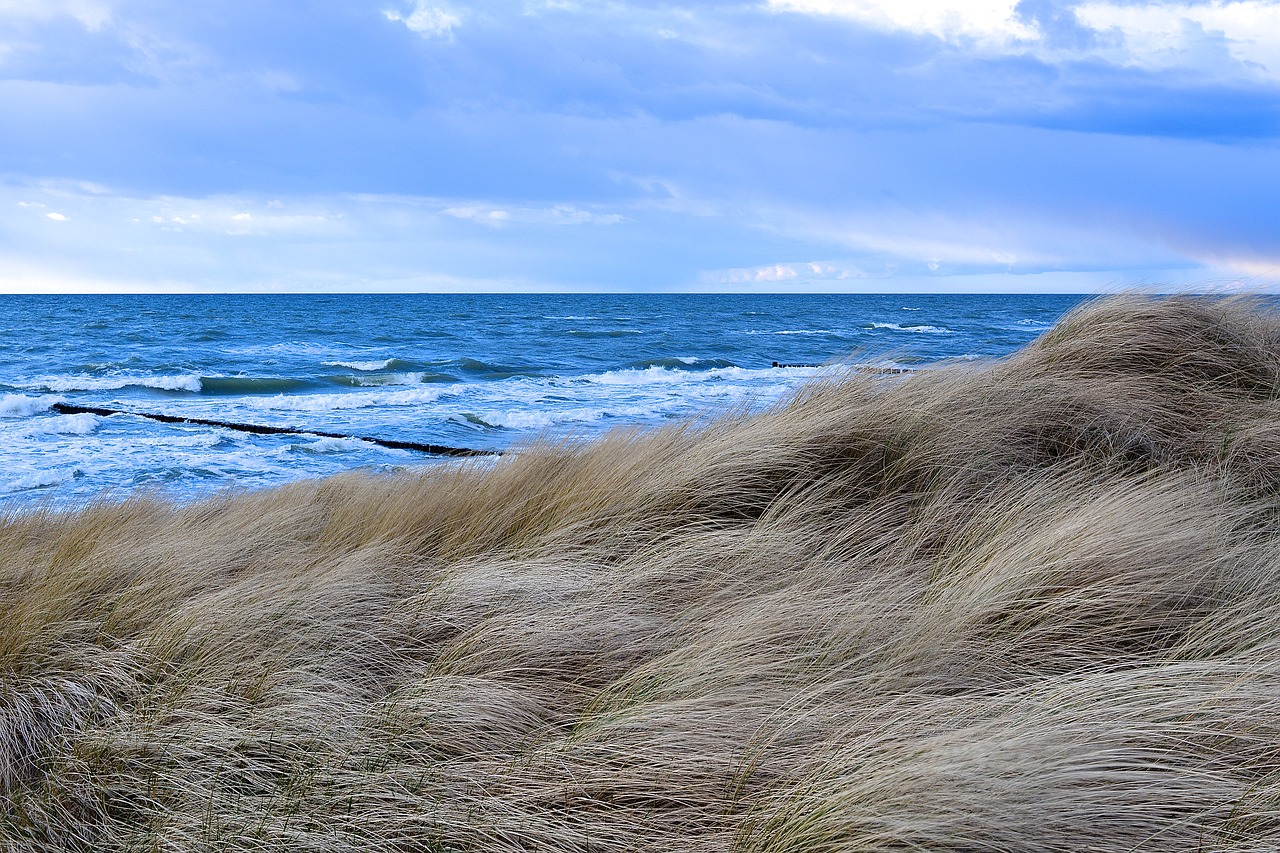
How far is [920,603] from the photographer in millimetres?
3096

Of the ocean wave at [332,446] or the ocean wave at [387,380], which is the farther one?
the ocean wave at [387,380]

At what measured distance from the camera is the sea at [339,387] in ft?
35.4

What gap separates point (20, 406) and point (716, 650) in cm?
1827

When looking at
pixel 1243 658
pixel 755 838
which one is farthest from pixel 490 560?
pixel 1243 658

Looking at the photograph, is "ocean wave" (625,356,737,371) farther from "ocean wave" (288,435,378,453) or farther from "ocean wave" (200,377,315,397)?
"ocean wave" (288,435,378,453)

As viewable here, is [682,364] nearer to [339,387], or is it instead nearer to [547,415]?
[339,387]

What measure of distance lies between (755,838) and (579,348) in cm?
3301

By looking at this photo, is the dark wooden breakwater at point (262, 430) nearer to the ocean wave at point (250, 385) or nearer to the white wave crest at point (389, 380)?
the ocean wave at point (250, 385)

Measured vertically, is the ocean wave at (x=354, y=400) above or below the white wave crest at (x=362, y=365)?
below

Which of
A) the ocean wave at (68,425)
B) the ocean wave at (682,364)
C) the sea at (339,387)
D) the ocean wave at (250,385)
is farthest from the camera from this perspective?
the ocean wave at (682,364)

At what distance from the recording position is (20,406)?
660 inches

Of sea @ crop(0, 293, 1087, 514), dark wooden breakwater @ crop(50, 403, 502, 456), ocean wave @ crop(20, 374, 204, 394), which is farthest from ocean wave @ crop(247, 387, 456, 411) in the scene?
dark wooden breakwater @ crop(50, 403, 502, 456)

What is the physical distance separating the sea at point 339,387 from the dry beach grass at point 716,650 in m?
1.43

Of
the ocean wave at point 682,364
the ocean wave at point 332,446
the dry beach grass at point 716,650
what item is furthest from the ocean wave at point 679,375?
the dry beach grass at point 716,650
